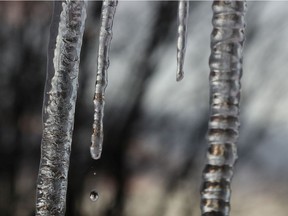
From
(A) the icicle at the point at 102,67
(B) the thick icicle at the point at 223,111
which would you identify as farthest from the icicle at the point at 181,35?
(A) the icicle at the point at 102,67

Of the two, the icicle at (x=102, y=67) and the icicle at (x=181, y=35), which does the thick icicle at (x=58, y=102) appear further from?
the icicle at (x=181, y=35)

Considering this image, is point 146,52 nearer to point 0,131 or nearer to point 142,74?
point 142,74

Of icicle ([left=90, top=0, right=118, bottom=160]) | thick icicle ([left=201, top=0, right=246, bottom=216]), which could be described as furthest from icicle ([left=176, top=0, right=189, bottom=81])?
icicle ([left=90, top=0, right=118, bottom=160])

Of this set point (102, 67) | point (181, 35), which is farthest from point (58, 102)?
point (181, 35)

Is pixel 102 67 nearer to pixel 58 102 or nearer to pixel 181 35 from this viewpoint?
pixel 58 102

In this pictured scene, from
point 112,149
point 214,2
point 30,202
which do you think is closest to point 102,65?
point 214,2

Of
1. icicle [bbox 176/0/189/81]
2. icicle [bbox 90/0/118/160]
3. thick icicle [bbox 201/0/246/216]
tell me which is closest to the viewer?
thick icicle [bbox 201/0/246/216]

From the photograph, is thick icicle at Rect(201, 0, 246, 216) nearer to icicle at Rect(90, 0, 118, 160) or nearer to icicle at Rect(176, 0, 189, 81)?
icicle at Rect(176, 0, 189, 81)
